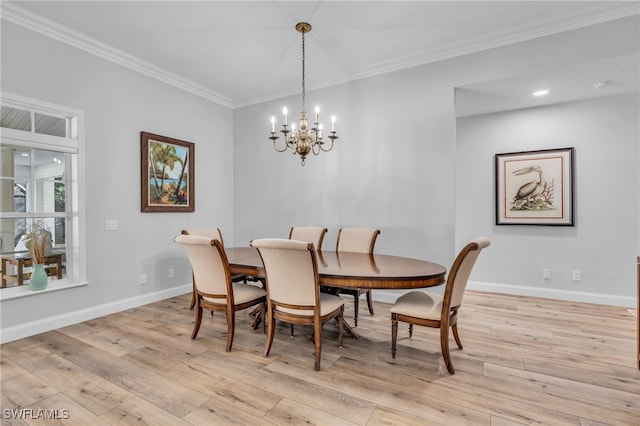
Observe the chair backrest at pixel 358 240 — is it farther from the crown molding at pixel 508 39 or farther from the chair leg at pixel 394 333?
the crown molding at pixel 508 39

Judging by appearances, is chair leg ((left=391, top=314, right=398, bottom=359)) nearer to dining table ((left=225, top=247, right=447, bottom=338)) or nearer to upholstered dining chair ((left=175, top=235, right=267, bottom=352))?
dining table ((left=225, top=247, right=447, bottom=338))

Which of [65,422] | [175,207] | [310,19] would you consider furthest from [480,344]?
[175,207]

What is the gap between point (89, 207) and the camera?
3.30m

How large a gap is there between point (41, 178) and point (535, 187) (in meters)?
5.59

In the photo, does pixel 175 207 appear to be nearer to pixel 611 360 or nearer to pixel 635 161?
pixel 611 360

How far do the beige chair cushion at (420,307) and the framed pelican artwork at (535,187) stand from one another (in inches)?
98.4

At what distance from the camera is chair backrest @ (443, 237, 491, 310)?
2.04m

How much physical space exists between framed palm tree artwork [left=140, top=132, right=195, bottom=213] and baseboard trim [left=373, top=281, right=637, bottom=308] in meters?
2.87

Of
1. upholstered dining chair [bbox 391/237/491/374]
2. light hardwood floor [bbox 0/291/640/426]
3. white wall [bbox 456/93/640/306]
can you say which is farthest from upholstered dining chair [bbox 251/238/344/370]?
white wall [bbox 456/93/640/306]

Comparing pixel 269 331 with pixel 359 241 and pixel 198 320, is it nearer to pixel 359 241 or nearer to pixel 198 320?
pixel 198 320

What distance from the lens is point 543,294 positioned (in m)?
4.04

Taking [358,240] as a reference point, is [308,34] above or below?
above

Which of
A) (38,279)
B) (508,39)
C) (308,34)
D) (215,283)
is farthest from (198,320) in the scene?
(508,39)

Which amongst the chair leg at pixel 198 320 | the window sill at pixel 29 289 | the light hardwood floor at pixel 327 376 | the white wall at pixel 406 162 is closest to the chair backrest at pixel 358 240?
the white wall at pixel 406 162
